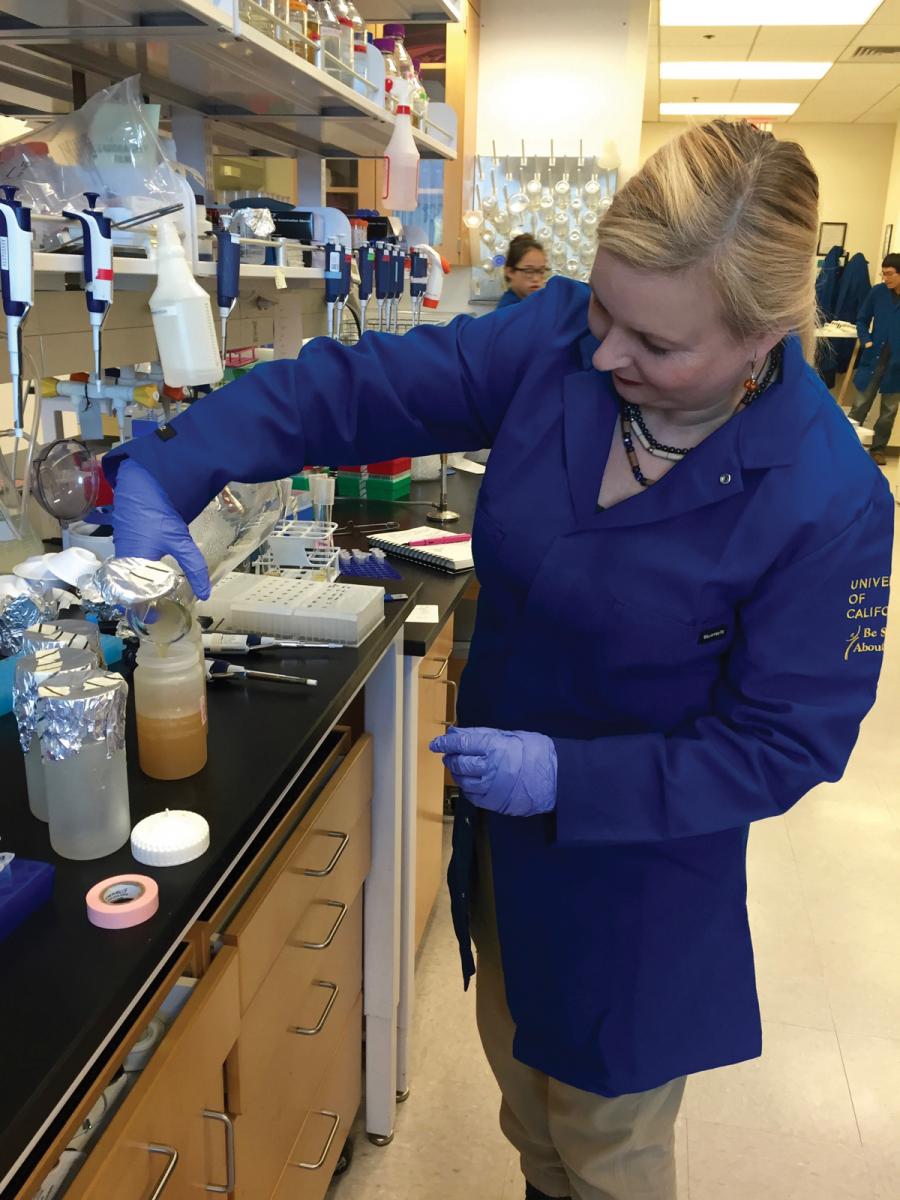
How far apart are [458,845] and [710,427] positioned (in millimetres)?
689

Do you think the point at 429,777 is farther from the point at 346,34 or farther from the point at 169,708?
the point at 346,34

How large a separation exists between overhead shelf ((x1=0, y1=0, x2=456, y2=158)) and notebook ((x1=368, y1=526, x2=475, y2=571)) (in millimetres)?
897

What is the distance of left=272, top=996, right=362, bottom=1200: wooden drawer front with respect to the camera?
1412 mm

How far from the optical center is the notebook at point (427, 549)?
2109 mm

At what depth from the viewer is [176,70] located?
5.56ft

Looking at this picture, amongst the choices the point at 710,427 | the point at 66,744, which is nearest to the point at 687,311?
the point at 710,427

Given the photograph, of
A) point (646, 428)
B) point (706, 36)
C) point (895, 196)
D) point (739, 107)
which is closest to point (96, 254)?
point (646, 428)

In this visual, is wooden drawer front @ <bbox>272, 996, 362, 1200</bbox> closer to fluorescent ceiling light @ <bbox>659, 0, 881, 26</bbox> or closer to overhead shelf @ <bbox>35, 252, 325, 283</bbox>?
overhead shelf @ <bbox>35, 252, 325, 283</bbox>

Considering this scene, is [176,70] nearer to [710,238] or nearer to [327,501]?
[327,501]

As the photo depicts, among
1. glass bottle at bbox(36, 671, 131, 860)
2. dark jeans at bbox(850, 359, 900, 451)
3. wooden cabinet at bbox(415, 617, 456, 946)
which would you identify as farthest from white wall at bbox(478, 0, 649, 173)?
dark jeans at bbox(850, 359, 900, 451)

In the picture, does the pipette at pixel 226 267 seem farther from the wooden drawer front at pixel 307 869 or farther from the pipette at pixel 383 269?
the pipette at pixel 383 269

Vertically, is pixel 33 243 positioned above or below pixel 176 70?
below

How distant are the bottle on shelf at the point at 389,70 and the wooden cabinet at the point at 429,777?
1.17 m

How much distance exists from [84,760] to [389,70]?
6.14 ft
